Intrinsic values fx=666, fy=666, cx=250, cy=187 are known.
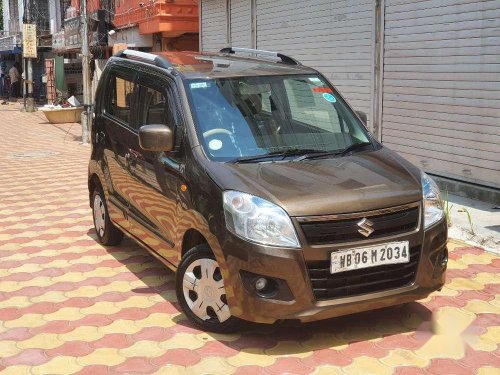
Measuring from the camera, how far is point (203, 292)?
170 inches

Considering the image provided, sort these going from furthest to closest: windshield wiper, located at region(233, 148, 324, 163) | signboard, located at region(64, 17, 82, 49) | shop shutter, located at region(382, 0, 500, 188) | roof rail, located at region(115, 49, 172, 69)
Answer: signboard, located at region(64, 17, 82, 49) < shop shutter, located at region(382, 0, 500, 188) < roof rail, located at region(115, 49, 172, 69) < windshield wiper, located at region(233, 148, 324, 163)

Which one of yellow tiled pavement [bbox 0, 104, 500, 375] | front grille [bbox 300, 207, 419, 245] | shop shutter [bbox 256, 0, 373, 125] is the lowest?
yellow tiled pavement [bbox 0, 104, 500, 375]

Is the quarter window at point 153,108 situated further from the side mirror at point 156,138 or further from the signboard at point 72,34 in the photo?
the signboard at point 72,34

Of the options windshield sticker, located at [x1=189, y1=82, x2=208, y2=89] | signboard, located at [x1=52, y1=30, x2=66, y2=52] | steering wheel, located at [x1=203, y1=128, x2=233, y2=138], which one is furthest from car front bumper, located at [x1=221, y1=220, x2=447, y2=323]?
signboard, located at [x1=52, y1=30, x2=66, y2=52]

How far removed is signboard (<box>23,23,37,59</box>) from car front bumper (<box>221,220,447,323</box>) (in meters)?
24.4

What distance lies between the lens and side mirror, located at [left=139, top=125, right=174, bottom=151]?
455 cm

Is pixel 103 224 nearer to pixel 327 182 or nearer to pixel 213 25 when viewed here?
pixel 327 182

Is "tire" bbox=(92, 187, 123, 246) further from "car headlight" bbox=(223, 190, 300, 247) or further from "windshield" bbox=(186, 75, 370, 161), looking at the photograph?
"car headlight" bbox=(223, 190, 300, 247)

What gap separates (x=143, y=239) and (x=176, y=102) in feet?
4.19

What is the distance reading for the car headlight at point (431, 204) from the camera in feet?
13.8

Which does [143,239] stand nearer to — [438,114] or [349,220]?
[349,220]

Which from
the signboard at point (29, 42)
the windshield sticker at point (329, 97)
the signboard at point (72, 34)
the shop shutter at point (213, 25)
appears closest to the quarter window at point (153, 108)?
the windshield sticker at point (329, 97)

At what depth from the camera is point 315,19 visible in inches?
469

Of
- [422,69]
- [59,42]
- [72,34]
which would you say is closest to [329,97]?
[422,69]
